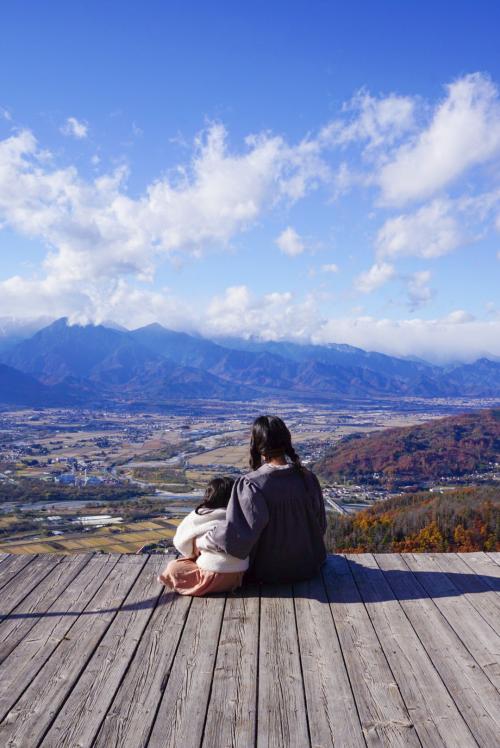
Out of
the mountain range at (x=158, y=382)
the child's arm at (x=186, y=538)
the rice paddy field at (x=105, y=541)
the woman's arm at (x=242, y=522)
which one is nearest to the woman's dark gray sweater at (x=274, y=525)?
the woman's arm at (x=242, y=522)

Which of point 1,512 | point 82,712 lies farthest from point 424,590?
point 1,512

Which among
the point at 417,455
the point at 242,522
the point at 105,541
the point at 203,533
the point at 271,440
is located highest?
the point at 271,440

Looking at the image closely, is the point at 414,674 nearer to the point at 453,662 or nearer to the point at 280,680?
the point at 453,662

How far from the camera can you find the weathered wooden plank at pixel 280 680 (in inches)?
82.7

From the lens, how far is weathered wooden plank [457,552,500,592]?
3717 mm

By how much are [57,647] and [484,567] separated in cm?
293

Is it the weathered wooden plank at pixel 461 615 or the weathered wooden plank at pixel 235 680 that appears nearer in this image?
the weathered wooden plank at pixel 235 680

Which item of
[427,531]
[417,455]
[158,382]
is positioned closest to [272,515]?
[427,531]

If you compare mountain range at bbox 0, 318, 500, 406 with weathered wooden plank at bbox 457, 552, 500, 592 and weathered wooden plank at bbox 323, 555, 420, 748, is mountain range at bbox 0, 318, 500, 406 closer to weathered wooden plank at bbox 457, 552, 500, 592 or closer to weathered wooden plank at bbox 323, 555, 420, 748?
weathered wooden plank at bbox 457, 552, 500, 592

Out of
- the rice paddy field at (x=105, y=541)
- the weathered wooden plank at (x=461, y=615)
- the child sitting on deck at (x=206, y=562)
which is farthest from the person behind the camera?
the rice paddy field at (x=105, y=541)

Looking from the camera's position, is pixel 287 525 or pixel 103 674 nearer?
pixel 103 674

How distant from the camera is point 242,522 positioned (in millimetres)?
3324

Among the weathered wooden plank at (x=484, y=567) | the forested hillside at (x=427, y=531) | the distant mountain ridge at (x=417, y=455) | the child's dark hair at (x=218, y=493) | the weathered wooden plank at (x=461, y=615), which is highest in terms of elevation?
the child's dark hair at (x=218, y=493)

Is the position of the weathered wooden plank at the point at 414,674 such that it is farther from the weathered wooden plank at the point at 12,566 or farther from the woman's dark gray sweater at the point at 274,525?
the weathered wooden plank at the point at 12,566
